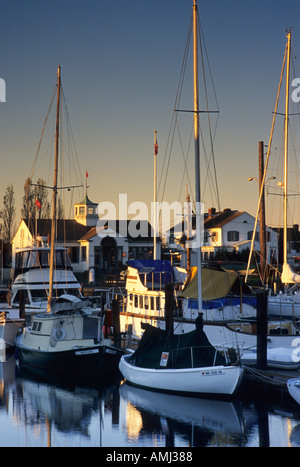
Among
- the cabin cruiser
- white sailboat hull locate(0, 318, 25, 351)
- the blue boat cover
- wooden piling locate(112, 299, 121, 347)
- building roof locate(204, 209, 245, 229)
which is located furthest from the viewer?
building roof locate(204, 209, 245, 229)

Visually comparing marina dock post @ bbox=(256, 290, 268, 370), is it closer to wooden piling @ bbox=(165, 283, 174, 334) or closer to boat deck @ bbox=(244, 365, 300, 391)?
boat deck @ bbox=(244, 365, 300, 391)

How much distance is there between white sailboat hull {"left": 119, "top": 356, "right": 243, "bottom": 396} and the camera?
24.0 m

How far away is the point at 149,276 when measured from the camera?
121 feet

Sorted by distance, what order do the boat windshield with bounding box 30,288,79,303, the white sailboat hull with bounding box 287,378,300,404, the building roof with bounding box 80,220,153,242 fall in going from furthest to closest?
the building roof with bounding box 80,220,153,242
the boat windshield with bounding box 30,288,79,303
the white sailboat hull with bounding box 287,378,300,404

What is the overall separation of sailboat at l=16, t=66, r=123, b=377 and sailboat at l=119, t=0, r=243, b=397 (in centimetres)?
305

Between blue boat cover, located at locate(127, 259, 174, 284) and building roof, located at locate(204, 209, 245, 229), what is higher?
building roof, located at locate(204, 209, 245, 229)

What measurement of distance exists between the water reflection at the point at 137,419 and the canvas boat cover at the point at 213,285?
661cm

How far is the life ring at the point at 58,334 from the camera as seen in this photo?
3106cm

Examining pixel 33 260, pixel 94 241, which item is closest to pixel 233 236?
pixel 94 241

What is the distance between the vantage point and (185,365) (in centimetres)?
2491

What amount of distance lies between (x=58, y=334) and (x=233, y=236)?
5182 centimetres

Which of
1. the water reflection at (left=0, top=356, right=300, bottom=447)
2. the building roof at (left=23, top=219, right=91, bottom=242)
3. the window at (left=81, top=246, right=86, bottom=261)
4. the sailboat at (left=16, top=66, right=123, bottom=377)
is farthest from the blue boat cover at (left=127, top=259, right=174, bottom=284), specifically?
the building roof at (left=23, top=219, right=91, bottom=242)

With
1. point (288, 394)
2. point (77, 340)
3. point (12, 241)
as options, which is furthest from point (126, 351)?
point (12, 241)

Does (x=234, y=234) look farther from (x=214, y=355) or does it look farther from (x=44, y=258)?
(x=214, y=355)
